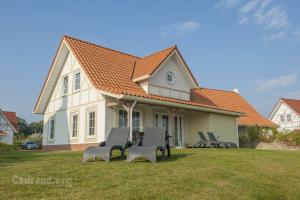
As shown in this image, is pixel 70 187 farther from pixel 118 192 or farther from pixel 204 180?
pixel 204 180

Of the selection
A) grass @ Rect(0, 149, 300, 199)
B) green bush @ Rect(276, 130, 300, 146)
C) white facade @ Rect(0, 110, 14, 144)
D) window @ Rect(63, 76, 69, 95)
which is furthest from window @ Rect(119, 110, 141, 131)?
white facade @ Rect(0, 110, 14, 144)

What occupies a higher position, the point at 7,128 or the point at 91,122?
the point at 7,128

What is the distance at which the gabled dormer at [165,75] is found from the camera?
1800 centimetres

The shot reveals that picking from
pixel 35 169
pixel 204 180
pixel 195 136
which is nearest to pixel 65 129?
pixel 195 136

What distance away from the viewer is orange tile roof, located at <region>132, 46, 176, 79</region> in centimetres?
1800

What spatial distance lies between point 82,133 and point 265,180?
478 inches

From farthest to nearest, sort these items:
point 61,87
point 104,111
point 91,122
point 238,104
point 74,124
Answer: point 238,104
point 61,87
point 74,124
point 91,122
point 104,111

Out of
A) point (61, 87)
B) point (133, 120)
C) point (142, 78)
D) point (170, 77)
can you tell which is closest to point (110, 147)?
point (133, 120)

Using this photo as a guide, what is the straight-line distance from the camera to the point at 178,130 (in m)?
20.5

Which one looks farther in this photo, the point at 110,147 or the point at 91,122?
the point at 91,122

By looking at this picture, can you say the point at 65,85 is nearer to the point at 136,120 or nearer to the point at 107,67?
the point at 107,67

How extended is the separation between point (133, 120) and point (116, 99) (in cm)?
203

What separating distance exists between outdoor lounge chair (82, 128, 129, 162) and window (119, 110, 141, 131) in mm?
6294

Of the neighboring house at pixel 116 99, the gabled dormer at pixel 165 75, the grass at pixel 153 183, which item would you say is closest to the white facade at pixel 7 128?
the neighboring house at pixel 116 99
